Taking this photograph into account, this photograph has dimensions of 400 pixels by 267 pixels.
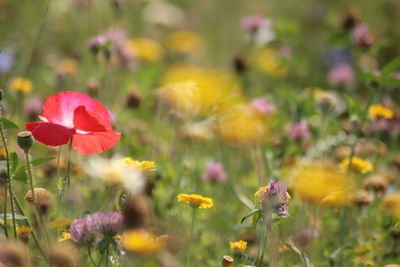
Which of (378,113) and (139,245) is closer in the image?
(139,245)

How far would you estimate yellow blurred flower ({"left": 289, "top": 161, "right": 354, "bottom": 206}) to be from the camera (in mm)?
1178

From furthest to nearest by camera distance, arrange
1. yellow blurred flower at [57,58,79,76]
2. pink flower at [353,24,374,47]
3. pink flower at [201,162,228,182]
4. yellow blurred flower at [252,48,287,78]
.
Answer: yellow blurred flower at [252,48,287,78] < yellow blurred flower at [57,58,79,76] < pink flower at [353,24,374,47] < pink flower at [201,162,228,182]

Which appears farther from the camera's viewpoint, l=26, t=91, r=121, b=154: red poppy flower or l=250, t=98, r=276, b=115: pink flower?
l=250, t=98, r=276, b=115: pink flower

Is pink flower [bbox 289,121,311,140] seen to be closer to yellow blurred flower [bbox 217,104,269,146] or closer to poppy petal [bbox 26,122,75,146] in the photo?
yellow blurred flower [bbox 217,104,269,146]

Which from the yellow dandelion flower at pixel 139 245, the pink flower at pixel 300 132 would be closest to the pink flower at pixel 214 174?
the pink flower at pixel 300 132

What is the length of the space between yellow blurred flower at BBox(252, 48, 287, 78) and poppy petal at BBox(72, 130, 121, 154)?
161 centimetres

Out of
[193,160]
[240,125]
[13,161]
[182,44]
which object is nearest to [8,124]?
[13,161]

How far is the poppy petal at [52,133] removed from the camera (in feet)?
3.52

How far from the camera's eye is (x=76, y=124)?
43.1 inches

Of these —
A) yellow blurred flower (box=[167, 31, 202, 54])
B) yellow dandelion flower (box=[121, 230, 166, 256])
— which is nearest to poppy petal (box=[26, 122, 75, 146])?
yellow dandelion flower (box=[121, 230, 166, 256])

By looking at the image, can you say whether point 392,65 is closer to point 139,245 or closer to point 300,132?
point 300,132

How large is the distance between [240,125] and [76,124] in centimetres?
69

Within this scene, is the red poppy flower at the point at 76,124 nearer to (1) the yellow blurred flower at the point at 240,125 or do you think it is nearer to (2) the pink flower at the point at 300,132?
(1) the yellow blurred flower at the point at 240,125

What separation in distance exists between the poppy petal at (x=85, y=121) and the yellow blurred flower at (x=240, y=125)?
594 mm
